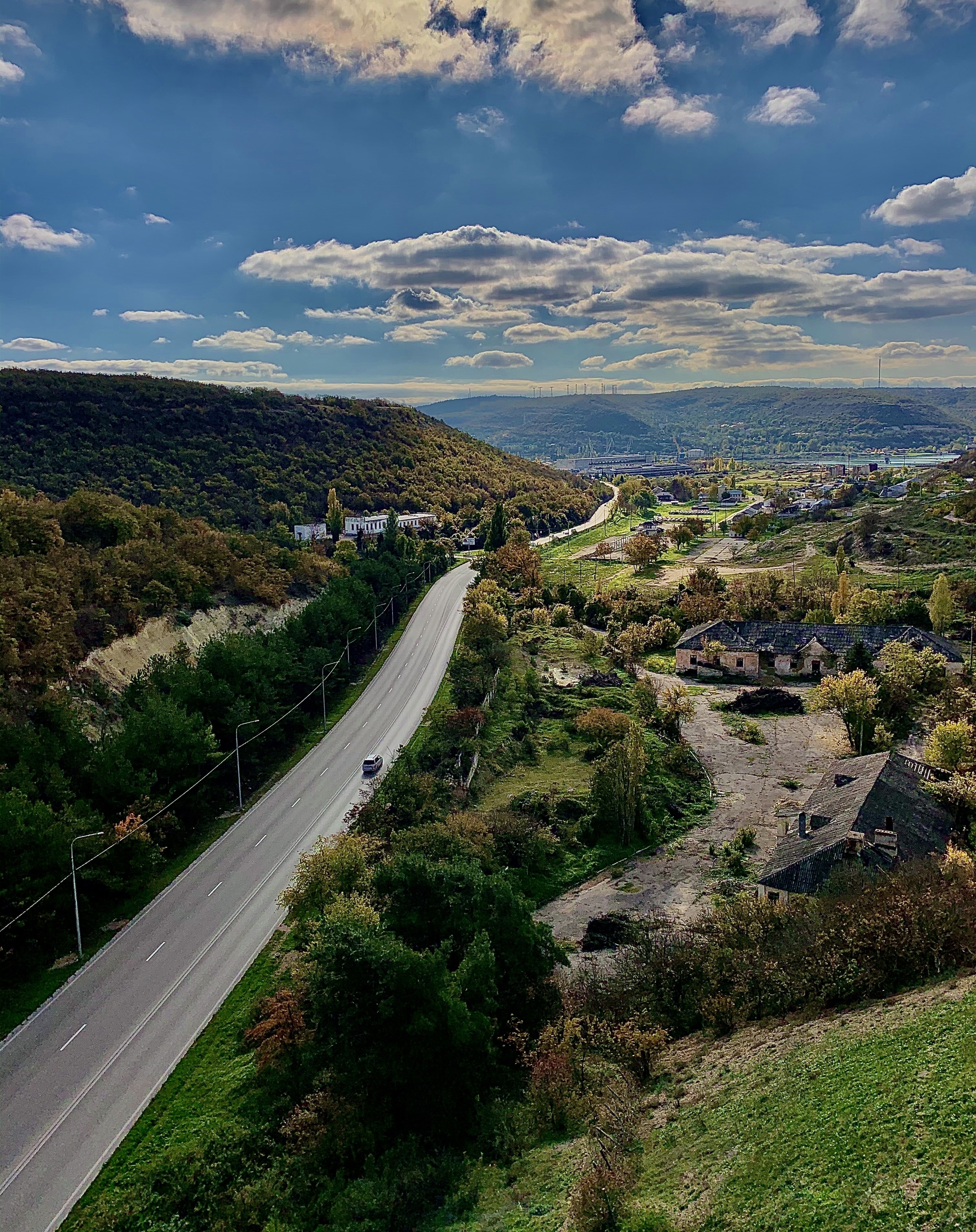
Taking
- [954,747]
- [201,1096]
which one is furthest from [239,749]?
[954,747]

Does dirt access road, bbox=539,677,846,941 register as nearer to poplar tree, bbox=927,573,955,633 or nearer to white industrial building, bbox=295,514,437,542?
poplar tree, bbox=927,573,955,633

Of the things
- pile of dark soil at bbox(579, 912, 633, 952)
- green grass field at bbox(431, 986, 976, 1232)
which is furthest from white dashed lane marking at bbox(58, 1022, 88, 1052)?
pile of dark soil at bbox(579, 912, 633, 952)

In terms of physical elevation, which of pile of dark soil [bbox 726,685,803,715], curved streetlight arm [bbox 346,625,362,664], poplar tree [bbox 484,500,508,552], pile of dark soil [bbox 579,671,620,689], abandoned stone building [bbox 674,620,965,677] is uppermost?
poplar tree [bbox 484,500,508,552]

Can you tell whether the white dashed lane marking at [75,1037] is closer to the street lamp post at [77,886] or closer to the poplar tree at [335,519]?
the street lamp post at [77,886]

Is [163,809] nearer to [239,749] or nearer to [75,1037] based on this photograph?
[239,749]

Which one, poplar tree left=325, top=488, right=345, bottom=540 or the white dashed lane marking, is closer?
the white dashed lane marking

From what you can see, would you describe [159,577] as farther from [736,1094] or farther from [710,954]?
[736,1094]
